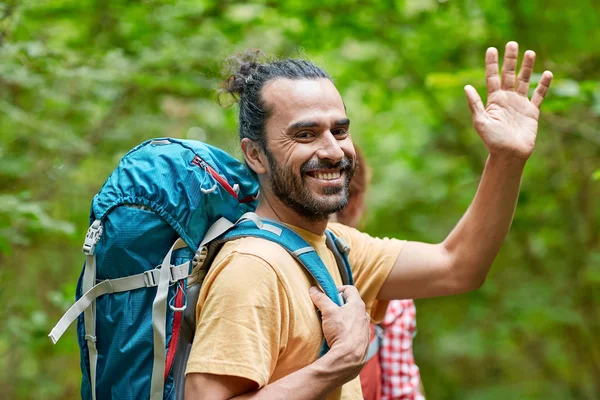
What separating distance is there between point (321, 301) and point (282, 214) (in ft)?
1.16

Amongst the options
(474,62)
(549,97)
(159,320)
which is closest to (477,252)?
(159,320)

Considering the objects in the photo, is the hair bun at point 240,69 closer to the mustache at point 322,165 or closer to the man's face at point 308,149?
the man's face at point 308,149

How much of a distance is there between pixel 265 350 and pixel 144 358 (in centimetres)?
36

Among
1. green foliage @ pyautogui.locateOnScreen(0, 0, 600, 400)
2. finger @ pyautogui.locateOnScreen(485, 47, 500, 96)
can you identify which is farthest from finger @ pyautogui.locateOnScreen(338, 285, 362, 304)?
green foliage @ pyautogui.locateOnScreen(0, 0, 600, 400)

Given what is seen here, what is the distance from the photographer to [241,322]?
1.71 metres

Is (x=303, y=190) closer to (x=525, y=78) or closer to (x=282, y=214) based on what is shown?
(x=282, y=214)

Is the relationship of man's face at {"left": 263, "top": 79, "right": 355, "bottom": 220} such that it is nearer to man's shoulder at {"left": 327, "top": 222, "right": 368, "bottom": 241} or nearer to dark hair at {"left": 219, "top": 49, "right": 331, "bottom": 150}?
dark hair at {"left": 219, "top": 49, "right": 331, "bottom": 150}

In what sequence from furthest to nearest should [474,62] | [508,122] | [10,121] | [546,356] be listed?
[546,356]
[474,62]
[10,121]
[508,122]

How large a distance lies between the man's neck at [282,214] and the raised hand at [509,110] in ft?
2.22

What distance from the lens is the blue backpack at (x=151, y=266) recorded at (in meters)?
1.80

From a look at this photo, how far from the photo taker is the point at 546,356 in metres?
6.70

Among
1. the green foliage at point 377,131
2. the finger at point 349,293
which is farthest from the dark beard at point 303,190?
the green foliage at point 377,131

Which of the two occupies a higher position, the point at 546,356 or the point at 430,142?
the point at 430,142

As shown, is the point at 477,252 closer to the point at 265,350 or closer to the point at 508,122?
the point at 508,122
